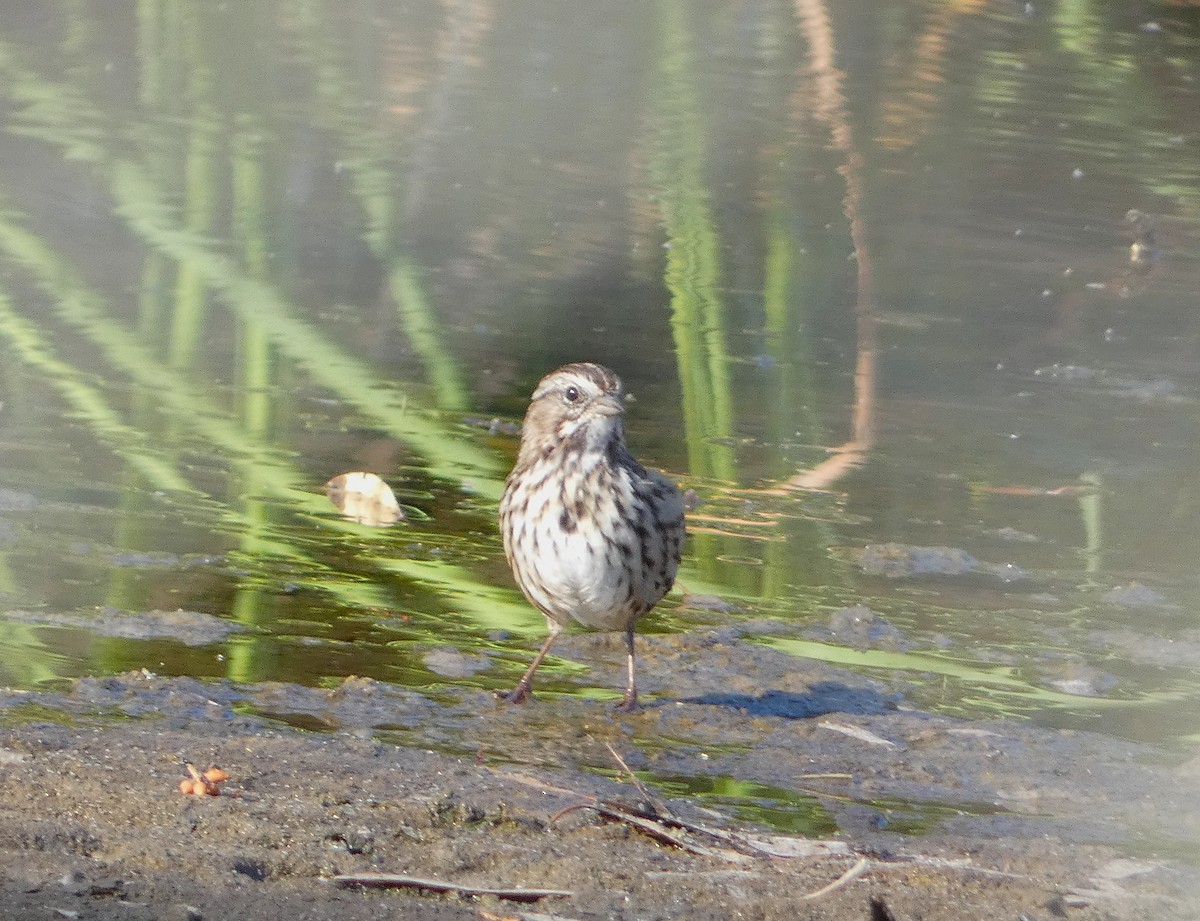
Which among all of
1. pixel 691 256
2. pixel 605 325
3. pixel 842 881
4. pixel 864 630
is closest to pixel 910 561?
pixel 864 630

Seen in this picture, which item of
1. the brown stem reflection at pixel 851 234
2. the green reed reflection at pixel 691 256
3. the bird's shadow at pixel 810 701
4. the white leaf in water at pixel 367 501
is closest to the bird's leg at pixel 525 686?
the bird's shadow at pixel 810 701

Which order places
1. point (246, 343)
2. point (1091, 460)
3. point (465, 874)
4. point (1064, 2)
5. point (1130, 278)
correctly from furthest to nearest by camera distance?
point (1064, 2) → point (1130, 278) → point (1091, 460) → point (246, 343) → point (465, 874)

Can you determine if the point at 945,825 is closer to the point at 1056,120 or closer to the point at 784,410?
the point at 784,410

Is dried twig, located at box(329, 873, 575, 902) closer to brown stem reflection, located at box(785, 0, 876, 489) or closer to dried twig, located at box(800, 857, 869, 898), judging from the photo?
dried twig, located at box(800, 857, 869, 898)

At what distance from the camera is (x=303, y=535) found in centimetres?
595

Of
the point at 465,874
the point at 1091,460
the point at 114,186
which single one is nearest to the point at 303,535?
the point at 465,874

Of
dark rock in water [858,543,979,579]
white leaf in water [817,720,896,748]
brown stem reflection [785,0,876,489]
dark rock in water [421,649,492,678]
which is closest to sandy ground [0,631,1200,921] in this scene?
white leaf in water [817,720,896,748]

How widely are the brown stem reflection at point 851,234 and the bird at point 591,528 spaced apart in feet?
5.00

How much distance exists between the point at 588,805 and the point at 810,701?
1.54 meters

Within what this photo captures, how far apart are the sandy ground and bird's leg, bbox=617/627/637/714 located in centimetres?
4

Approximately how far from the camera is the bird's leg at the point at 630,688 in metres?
5.10

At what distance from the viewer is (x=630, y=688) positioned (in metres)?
5.16

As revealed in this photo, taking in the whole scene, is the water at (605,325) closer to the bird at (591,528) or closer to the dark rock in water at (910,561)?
the dark rock in water at (910,561)

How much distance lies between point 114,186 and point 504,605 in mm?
4357
